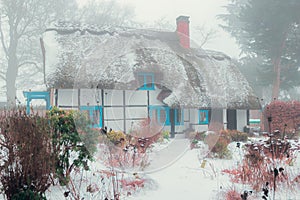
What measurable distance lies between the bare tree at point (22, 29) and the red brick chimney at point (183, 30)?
10838mm

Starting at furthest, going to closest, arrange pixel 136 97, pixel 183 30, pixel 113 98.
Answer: pixel 183 30 < pixel 136 97 < pixel 113 98

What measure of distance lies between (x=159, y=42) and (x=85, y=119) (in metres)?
9.09

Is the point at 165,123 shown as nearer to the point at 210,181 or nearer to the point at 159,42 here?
the point at 159,42

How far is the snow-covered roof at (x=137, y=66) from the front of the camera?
414 inches

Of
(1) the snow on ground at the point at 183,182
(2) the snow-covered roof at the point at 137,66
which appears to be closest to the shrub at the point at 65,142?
(1) the snow on ground at the point at 183,182

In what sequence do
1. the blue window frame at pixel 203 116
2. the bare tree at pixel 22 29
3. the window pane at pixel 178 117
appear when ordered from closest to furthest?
1. the window pane at pixel 178 117
2. the blue window frame at pixel 203 116
3. the bare tree at pixel 22 29

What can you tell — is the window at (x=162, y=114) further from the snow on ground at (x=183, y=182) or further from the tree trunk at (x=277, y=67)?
the tree trunk at (x=277, y=67)

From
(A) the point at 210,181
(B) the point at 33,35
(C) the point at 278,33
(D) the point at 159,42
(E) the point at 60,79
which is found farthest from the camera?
(B) the point at 33,35

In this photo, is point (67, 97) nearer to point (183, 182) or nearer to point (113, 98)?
point (113, 98)

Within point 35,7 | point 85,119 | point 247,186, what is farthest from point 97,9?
point 247,186

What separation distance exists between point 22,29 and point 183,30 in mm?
12654

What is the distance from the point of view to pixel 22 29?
2017cm

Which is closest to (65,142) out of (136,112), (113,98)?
(113,98)

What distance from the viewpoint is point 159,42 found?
43.7 feet
